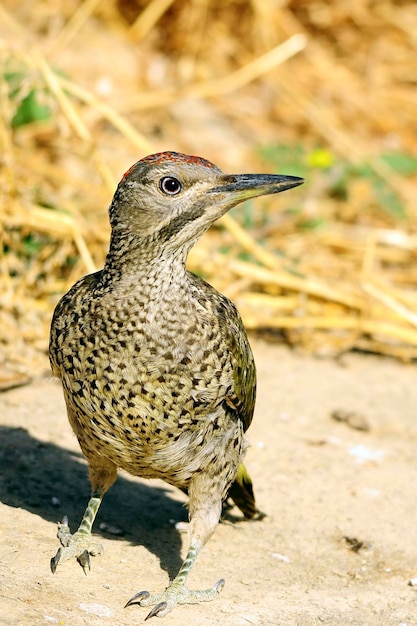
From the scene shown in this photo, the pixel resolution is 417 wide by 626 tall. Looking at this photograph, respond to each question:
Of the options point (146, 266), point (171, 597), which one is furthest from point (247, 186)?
point (171, 597)

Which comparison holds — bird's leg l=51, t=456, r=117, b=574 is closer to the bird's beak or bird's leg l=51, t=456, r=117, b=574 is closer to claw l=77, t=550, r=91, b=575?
claw l=77, t=550, r=91, b=575

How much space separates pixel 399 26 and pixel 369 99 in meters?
0.89

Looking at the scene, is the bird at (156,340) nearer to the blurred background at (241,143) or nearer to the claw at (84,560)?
the claw at (84,560)

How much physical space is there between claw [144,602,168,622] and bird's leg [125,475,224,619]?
14mm

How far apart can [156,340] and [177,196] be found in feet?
1.72

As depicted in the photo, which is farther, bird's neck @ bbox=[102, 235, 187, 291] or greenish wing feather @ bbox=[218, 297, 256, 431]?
greenish wing feather @ bbox=[218, 297, 256, 431]

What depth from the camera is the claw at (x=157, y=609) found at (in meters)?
3.60

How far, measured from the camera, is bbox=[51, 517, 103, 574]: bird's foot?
381 cm

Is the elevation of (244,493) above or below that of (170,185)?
below

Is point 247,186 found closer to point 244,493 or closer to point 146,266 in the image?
point 146,266

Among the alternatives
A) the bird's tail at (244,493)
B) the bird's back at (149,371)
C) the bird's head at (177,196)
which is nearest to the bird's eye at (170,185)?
the bird's head at (177,196)

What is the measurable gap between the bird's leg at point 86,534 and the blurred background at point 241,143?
162 centimetres

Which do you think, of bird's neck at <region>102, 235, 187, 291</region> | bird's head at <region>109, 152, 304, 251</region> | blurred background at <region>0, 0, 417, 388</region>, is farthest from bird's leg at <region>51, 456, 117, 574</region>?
blurred background at <region>0, 0, 417, 388</region>

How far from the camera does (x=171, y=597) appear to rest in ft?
12.2
